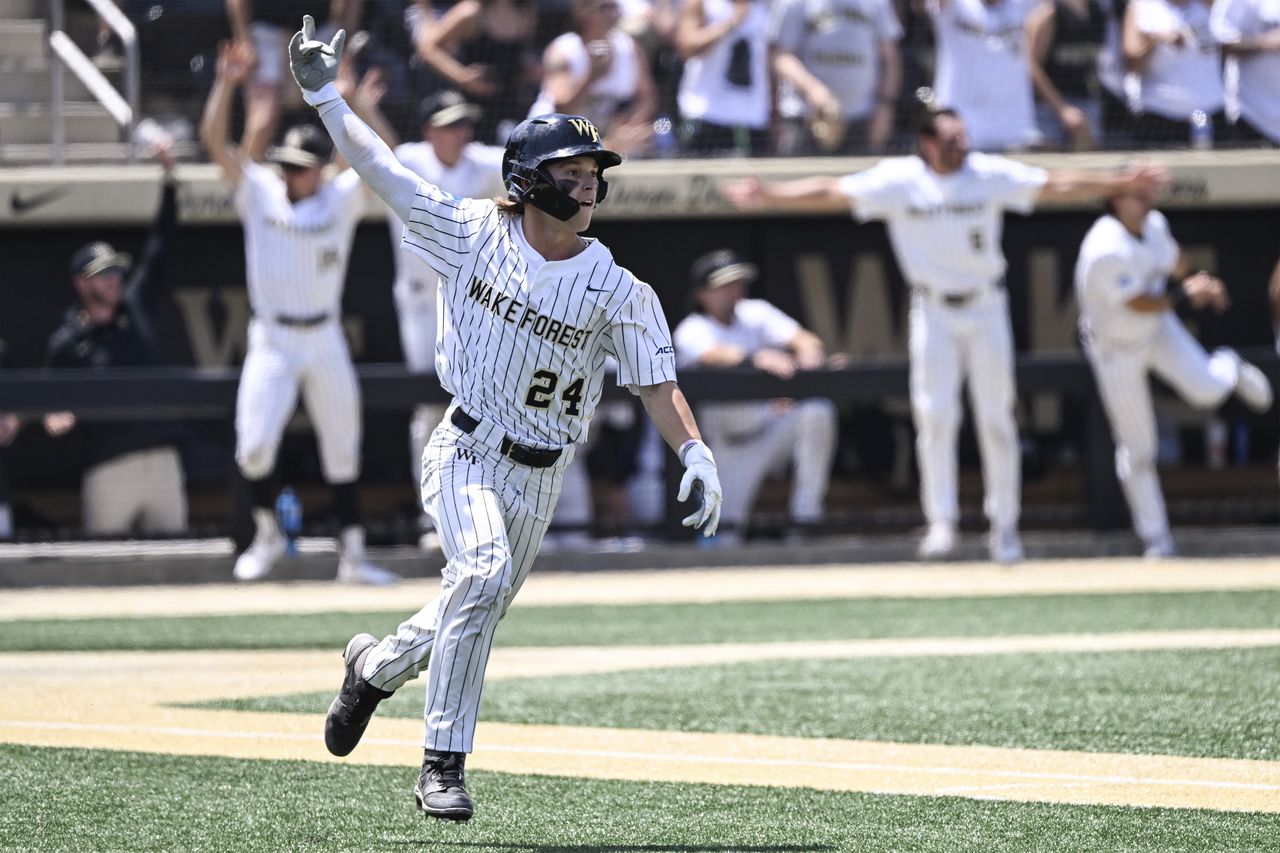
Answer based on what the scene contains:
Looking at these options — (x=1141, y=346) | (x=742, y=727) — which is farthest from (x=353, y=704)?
(x=1141, y=346)

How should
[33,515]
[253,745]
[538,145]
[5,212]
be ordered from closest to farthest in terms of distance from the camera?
[538,145] → [253,745] → [33,515] → [5,212]

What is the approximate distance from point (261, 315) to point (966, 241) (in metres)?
3.83

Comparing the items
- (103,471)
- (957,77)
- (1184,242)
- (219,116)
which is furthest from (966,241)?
(103,471)

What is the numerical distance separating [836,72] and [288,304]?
4.10 metres

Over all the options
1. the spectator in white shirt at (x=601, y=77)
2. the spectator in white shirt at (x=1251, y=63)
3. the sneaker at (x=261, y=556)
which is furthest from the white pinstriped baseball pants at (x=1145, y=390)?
the sneaker at (x=261, y=556)

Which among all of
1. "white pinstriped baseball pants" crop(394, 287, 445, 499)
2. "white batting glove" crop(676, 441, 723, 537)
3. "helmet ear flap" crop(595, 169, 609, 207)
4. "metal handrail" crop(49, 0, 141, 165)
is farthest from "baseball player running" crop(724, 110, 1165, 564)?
"white batting glove" crop(676, 441, 723, 537)

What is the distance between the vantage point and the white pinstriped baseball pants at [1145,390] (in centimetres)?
1175

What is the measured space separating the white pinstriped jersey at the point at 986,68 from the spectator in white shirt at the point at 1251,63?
1.25 m

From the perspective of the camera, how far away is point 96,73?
44.1 ft

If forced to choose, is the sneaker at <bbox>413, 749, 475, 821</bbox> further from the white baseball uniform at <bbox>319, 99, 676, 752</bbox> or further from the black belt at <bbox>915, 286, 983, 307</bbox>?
the black belt at <bbox>915, 286, 983, 307</bbox>

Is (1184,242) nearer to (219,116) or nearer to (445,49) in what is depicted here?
(445,49)

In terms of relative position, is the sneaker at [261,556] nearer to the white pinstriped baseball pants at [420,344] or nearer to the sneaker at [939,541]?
the white pinstriped baseball pants at [420,344]

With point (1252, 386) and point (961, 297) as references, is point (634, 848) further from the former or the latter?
point (1252, 386)

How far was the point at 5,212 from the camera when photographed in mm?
12609
